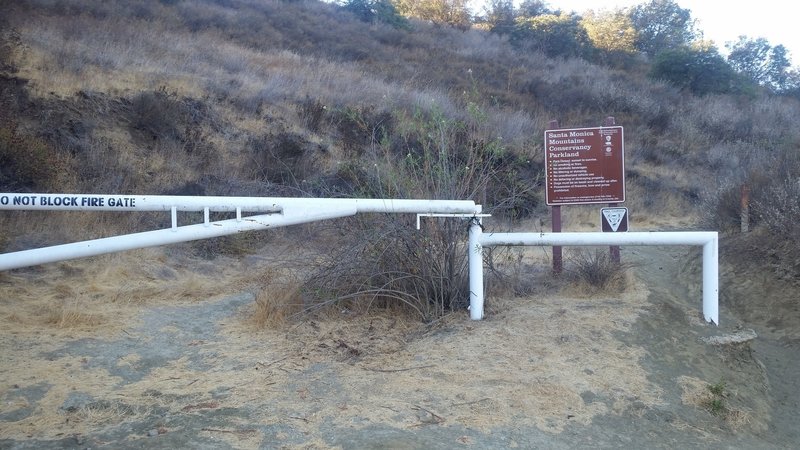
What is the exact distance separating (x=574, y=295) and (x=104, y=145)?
9135mm

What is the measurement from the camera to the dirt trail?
446cm

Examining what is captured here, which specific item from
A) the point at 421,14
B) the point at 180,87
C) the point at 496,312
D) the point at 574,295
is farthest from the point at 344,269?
the point at 421,14

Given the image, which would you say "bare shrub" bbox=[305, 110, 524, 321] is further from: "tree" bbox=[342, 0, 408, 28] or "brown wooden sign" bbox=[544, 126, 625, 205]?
"tree" bbox=[342, 0, 408, 28]

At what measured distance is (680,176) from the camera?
68.2 ft

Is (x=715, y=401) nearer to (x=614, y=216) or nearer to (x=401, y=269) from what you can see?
(x=401, y=269)

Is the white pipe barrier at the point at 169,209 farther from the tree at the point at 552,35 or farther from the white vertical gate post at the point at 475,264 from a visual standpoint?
the tree at the point at 552,35

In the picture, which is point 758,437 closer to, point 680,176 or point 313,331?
point 313,331

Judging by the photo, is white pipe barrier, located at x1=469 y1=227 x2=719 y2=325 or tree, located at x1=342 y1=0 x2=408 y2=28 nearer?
white pipe barrier, located at x1=469 y1=227 x2=719 y2=325

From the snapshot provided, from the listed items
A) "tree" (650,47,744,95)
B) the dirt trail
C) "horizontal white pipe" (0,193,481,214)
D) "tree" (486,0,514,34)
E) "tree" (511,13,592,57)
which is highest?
"tree" (486,0,514,34)

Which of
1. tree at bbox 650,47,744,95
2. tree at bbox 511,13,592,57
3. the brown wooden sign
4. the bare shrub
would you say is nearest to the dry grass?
the bare shrub

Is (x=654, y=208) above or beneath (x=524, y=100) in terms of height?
Answer: beneath

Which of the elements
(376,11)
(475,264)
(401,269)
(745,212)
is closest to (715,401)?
(475,264)

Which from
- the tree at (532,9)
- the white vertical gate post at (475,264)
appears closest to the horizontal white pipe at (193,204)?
the white vertical gate post at (475,264)

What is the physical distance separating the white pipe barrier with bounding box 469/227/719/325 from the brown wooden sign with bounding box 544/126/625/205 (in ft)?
8.68
